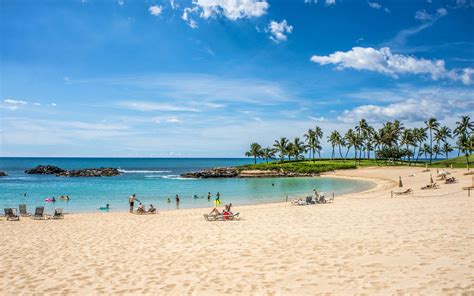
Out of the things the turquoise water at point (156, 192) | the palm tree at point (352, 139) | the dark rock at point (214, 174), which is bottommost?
the turquoise water at point (156, 192)

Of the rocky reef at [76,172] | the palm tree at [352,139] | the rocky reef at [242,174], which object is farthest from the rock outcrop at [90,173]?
the palm tree at [352,139]

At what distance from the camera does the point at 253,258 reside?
1208cm

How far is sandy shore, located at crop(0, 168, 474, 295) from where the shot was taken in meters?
9.30

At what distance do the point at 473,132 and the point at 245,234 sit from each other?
104360 mm

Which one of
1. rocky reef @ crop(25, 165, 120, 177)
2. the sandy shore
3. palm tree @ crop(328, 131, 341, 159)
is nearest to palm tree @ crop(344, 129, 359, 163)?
palm tree @ crop(328, 131, 341, 159)

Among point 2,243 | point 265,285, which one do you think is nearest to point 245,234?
point 265,285

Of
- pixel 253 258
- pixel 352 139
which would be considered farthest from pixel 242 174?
pixel 253 258

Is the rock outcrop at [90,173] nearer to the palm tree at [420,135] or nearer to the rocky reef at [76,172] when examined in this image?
the rocky reef at [76,172]

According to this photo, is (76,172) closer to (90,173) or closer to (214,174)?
(90,173)

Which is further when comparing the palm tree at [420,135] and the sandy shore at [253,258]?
the palm tree at [420,135]

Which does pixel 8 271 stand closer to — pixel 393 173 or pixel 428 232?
pixel 428 232

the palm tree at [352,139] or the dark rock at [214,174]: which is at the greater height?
the palm tree at [352,139]

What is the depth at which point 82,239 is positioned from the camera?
1670cm

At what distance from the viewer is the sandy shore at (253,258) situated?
930cm
